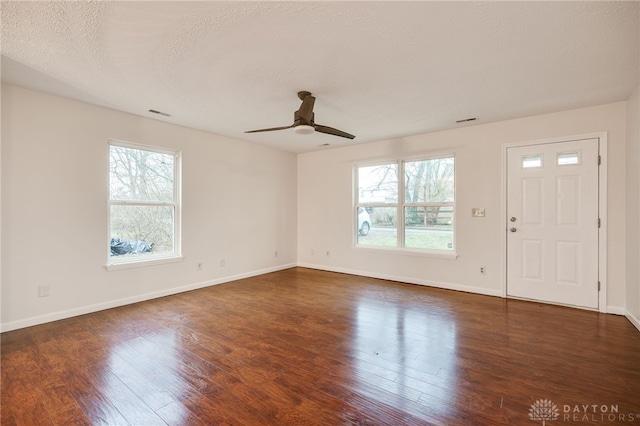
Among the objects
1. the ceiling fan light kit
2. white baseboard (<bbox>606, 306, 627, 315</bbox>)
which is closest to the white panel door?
white baseboard (<bbox>606, 306, 627, 315</bbox>)

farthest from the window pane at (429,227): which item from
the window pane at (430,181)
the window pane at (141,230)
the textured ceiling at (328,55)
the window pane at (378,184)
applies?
the window pane at (141,230)

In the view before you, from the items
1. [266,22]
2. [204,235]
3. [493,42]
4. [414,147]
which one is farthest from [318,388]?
[414,147]

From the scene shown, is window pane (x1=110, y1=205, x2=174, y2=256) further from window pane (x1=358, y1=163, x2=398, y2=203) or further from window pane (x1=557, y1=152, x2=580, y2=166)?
window pane (x1=557, y1=152, x2=580, y2=166)

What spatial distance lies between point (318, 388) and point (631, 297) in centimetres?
365

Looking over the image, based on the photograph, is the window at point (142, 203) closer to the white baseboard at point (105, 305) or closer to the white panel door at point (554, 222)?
the white baseboard at point (105, 305)

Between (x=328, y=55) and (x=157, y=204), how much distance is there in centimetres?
322

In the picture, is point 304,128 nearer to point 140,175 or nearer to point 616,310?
point 140,175

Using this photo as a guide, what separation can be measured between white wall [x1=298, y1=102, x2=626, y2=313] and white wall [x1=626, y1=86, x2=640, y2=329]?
0.47ft

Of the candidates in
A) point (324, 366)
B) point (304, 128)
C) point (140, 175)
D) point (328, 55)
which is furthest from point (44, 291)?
point (328, 55)

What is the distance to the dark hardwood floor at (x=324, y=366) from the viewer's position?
5.86 ft

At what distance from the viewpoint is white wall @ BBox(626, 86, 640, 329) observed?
9.91ft

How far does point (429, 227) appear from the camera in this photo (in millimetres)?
4875

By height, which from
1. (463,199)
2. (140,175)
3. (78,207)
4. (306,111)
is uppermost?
(306,111)

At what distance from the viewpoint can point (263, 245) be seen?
227 inches
